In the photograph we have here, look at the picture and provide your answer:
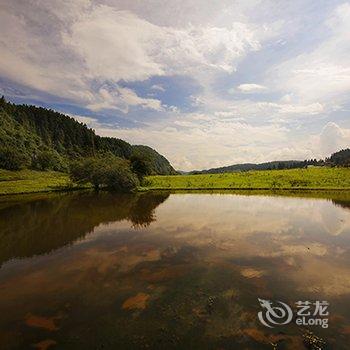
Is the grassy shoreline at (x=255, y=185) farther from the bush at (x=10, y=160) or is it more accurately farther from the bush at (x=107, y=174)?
the bush at (x=10, y=160)

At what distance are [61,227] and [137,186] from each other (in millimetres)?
37471

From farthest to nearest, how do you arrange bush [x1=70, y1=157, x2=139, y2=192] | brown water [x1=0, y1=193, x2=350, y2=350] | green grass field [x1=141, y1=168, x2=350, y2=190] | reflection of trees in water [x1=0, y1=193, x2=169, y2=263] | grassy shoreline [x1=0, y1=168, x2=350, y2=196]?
green grass field [x1=141, y1=168, x2=350, y2=190]
grassy shoreline [x1=0, y1=168, x2=350, y2=196]
bush [x1=70, y1=157, x2=139, y2=192]
reflection of trees in water [x1=0, y1=193, x2=169, y2=263]
brown water [x1=0, y1=193, x2=350, y2=350]

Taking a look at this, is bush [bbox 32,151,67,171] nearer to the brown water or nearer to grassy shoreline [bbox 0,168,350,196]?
grassy shoreline [bbox 0,168,350,196]

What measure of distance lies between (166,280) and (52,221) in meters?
19.9

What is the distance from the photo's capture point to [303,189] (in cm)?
6412

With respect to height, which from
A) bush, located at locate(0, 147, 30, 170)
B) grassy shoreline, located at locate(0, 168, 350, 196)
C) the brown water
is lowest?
the brown water

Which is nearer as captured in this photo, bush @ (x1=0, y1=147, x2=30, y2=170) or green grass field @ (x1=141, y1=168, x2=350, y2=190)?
green grass field @ (x1=141, y1=168, x2=350, y2=190)

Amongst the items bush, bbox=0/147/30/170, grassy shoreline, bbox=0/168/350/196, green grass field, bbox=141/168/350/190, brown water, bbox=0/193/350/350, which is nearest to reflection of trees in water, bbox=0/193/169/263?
brown water, bbox=0/193/350/350

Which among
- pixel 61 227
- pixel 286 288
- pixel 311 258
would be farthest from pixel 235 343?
pixel 61 227

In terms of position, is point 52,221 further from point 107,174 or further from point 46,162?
point 46,162

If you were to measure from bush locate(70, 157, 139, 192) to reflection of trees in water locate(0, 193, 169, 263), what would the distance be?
1901 cm

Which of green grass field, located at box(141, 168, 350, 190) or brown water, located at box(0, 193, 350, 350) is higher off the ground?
green grass field, located at box(141, 168, 350, 190)

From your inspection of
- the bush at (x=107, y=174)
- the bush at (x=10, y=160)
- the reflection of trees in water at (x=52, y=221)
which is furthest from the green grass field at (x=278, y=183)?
the bush at (x=10, y=160)

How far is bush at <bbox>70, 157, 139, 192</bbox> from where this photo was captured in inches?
2500
